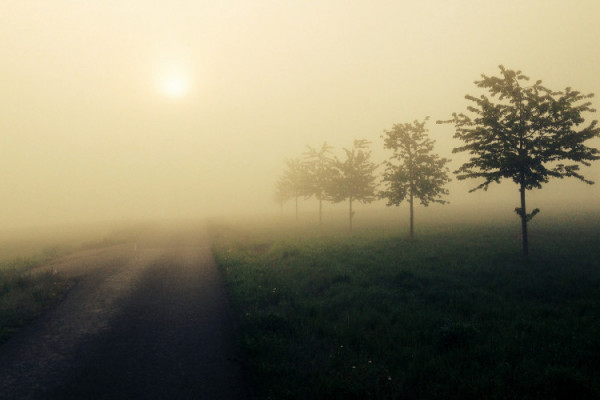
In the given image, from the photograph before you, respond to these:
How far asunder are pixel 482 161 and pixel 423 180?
756cm

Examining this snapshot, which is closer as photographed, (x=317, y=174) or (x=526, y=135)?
(x=526, y=135)

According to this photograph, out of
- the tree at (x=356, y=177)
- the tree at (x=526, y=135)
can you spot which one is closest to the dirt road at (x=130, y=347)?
the tree at (x=526, y=135)

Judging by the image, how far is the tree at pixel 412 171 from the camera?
23.6 metres

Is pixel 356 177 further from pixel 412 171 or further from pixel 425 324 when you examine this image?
pixel 425 324

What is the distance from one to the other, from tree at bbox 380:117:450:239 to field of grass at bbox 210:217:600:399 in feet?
22.4

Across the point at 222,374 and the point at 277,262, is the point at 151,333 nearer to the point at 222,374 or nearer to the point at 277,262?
the point at 222,374

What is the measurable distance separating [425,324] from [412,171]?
16739 millimetres

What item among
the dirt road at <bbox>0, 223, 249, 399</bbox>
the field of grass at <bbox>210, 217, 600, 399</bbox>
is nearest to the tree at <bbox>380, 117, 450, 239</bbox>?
the field of grass at <bbox>210, 217, 600, 399</bbox>

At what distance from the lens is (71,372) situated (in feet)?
22.6

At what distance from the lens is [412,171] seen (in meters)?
24.0

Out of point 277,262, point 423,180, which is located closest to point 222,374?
point 277,262

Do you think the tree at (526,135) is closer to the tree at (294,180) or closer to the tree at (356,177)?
the tree at (356,177)

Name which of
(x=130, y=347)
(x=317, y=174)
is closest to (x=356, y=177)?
(x=317, y=174)

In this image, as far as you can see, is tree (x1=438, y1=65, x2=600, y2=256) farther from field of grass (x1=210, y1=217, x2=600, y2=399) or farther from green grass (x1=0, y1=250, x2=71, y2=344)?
green grass (x1=0, y1=250, x2=71, y2=344)
